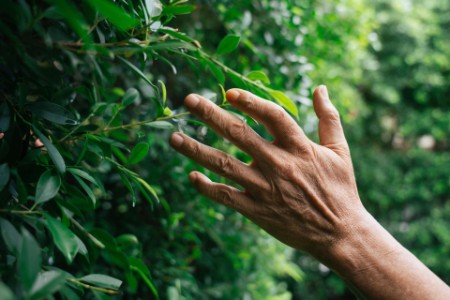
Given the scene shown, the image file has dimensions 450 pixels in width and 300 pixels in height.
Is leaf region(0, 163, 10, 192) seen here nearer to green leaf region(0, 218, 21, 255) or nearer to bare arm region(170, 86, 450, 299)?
green leaf region(0, 218, 21, 255)

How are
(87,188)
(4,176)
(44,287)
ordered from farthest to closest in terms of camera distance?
(87,188), (4,176), (44,287)

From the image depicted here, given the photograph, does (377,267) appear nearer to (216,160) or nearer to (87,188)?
(216,160)

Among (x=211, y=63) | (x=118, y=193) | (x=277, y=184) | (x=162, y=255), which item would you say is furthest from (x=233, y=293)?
(x=211, y=63)

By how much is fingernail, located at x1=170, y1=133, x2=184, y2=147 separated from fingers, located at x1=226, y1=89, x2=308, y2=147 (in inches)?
4.3

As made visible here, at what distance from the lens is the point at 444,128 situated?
6156 mm

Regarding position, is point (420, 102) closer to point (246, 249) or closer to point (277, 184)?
point (246, 249)

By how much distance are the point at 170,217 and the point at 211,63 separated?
655 millimetres

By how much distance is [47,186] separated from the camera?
21.3 inches

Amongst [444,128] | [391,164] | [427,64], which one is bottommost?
[391,164]

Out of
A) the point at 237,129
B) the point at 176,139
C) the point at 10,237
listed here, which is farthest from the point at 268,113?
the point at 10,237

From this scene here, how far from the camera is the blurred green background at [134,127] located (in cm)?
53

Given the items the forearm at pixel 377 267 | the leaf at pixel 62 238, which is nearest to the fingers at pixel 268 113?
the forearm at pixel 377 267

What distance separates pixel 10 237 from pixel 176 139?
0.34 m

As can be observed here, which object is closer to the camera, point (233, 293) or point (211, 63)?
point (211, 63)
